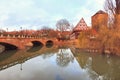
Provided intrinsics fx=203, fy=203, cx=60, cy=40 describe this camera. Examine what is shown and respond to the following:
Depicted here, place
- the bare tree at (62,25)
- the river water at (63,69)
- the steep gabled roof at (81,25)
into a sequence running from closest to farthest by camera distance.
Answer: the river water at (63,69) → the steep gabled roof at (81,25) → the bare tree at (62,25)

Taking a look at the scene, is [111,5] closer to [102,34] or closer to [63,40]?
[102,34]

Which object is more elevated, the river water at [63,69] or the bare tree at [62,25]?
the bare tree at [62,25]

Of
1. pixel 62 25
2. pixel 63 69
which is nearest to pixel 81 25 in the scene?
pixel 62 25

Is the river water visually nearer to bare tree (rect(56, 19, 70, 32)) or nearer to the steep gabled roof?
the steep gabled roof

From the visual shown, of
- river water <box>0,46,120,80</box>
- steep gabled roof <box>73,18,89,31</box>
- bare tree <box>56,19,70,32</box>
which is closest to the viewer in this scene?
river water <box>0,46,120,80</box>

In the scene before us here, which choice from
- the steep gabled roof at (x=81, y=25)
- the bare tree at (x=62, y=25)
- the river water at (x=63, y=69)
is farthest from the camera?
the bare tree at (x=62, y=25)

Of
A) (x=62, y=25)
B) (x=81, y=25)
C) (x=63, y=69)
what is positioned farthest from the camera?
(x=62, y=25)

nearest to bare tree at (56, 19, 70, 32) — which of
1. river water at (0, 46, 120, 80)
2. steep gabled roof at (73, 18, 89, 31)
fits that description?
steep gabled roof at (73, 18, 89, 31)

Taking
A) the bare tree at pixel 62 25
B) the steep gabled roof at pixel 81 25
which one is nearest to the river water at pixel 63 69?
the steep gabled roof at pixel 81 25

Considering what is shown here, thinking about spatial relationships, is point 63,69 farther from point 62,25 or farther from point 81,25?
point 62,25

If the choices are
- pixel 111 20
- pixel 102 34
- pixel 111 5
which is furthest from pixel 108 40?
pixel 111 5

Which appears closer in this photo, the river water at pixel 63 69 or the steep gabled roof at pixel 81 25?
the river water at pixel 63 69

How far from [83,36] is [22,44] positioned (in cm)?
1303

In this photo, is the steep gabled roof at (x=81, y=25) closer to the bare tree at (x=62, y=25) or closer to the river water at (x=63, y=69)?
the bare tree at (x=62, y=25)
